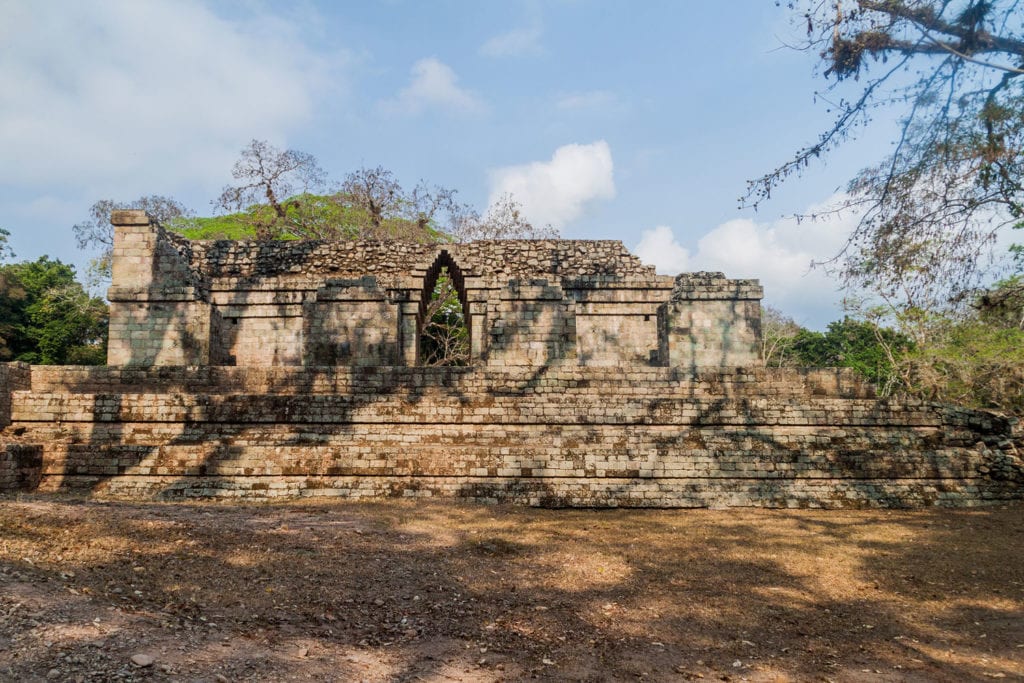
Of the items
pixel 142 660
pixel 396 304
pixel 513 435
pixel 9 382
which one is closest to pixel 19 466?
pixel 9 382

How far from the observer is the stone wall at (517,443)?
923 cm

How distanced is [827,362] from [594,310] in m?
32.1

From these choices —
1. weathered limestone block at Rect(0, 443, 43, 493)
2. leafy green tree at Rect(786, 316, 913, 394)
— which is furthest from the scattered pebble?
leafy green tree at Rect(786, 316, 913, 394)

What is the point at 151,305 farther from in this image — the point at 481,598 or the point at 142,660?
the point at 142,660

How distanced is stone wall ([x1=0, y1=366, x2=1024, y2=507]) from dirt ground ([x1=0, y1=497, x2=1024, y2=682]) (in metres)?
1.41

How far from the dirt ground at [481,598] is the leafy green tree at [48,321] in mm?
23640

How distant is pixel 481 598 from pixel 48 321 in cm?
2953

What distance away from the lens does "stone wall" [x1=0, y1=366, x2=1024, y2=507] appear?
9234 millimetres

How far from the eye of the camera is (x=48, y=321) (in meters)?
26.6

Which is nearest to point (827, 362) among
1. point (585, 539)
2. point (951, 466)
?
point (951, 466)

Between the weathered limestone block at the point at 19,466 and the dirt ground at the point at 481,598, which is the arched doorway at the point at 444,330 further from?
the dirt ground at the point at 481,598

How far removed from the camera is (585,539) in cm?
713

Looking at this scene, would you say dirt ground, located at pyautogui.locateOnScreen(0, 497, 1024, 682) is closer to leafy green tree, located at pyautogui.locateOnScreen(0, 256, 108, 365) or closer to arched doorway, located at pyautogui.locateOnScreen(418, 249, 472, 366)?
arched doorway, located at pyautogui.locateOnScreen(418, 249, 472, 366)

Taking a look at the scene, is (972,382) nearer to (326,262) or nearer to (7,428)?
(326,262)
